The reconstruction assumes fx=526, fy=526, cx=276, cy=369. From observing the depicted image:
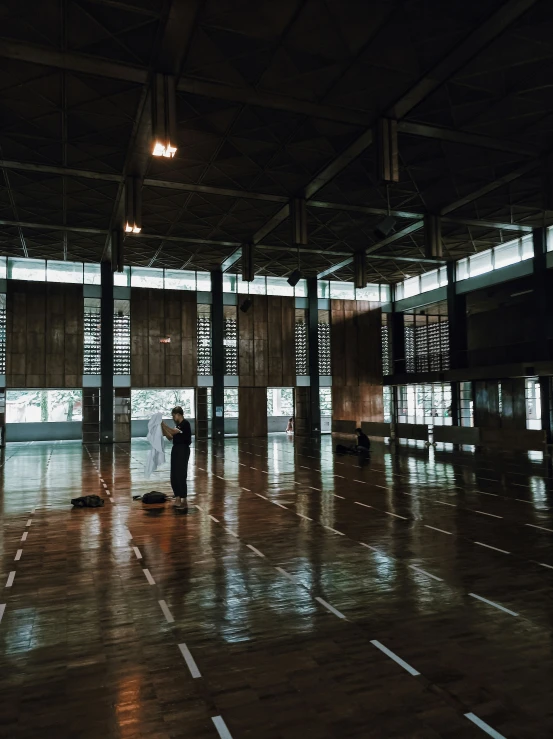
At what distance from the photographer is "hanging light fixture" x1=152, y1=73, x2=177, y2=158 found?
1252 cm

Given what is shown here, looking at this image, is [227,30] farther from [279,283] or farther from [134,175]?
[279,283]

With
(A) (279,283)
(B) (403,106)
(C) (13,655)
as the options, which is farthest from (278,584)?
(A) (279,283)

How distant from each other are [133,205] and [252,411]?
61.0 feet

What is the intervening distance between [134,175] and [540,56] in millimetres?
12740

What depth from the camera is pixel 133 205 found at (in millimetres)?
18234

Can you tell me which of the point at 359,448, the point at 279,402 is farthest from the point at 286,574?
the point at 279,402

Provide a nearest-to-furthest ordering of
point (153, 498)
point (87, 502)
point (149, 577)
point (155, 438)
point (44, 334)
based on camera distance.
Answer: point (149, 577) < point (87, 502) < point (153, 498) < point (155, 438) < point (44, 334)

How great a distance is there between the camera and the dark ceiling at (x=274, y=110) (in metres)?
11.3

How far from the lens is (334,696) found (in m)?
3.80

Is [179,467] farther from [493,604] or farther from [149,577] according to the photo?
[493,604]

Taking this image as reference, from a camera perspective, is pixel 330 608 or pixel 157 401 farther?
pixel 157 401

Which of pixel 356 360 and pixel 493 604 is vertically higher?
pixel 356 360

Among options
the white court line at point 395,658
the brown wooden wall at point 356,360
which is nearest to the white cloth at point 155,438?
the white court line at point 395,658

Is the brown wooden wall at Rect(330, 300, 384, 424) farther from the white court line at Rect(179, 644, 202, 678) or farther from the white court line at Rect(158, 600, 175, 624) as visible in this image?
the white court line at Rect(179, 644, 202, 678)
